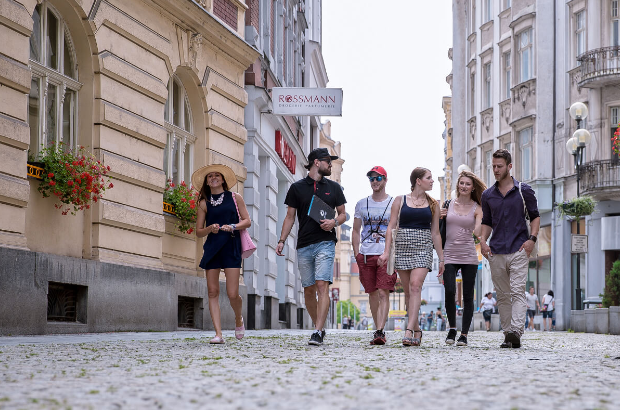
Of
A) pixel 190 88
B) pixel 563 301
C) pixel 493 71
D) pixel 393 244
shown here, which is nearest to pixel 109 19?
pixel 190 88

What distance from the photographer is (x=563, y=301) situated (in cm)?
Answer: 3684

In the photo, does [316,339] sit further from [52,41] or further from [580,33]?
[580,33]

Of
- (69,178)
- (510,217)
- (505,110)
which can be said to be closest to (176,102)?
(69,178)

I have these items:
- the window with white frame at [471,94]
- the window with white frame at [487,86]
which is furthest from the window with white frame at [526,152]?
the window with white frame at [471,94]

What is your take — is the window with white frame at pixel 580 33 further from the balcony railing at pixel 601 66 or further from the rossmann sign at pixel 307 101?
the rossmann sign at pixel 307 101

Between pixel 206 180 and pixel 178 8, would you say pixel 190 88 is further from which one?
pixel 206 180

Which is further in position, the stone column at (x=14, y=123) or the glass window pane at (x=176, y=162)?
the glass window pane at (x=176, y=162)

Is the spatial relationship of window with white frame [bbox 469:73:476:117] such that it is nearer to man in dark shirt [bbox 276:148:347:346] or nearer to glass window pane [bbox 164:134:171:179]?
glass window pane [bbox 164:134:171:179]

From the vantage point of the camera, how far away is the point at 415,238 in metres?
11.2

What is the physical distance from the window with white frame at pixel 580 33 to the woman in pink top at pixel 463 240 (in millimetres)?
26359

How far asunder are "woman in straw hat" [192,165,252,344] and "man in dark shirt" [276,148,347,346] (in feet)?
1.74

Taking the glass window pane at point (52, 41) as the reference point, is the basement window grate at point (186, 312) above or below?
below

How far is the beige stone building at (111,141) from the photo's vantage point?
11.9 metres

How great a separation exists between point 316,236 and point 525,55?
3103 cm
